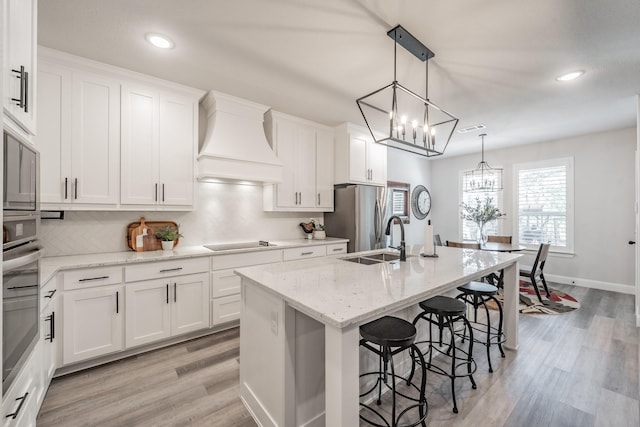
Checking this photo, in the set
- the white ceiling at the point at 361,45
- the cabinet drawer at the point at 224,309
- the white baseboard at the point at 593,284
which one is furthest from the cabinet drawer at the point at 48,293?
the white baseboard at the point at 593,284

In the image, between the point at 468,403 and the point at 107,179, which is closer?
the point at 468,403

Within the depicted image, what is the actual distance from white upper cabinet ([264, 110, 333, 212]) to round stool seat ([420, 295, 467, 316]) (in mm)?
2307

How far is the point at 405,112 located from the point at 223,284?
3120 millimetres

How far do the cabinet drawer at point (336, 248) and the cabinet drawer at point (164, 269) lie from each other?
1.68 metres

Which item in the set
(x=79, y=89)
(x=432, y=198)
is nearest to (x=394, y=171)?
(x=432, y=198)

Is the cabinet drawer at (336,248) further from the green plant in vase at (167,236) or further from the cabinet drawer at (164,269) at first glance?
the green plant in vase at (167,236)

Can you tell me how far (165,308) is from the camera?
259 centimetres

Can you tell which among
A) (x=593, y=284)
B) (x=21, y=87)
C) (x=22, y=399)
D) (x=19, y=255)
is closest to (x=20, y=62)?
(x=21, y=87)

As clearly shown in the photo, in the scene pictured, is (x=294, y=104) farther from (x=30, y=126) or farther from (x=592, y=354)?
(x=592, y=354)

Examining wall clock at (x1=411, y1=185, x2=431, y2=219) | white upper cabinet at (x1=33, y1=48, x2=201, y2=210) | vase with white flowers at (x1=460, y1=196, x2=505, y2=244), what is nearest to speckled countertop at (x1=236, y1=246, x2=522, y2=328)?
white upper cabinet at (x1=33, y1=48, x2=201, y2=210)

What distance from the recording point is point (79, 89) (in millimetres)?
2385

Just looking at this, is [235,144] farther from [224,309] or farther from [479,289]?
[479,289]

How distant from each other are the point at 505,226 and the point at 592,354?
347 centimetres

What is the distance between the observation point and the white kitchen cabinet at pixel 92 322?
7.05 ft
